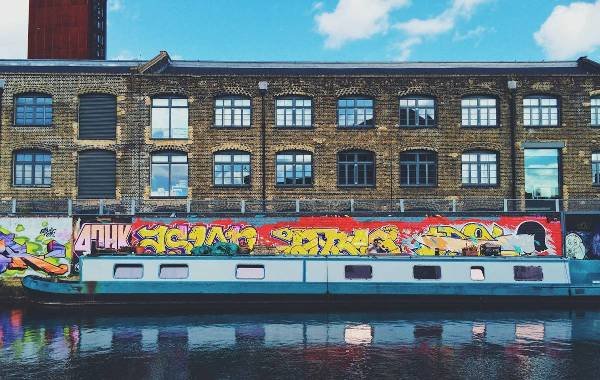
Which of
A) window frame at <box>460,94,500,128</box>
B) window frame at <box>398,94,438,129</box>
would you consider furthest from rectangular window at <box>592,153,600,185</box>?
window frame at <box>398,94,438,129</box>

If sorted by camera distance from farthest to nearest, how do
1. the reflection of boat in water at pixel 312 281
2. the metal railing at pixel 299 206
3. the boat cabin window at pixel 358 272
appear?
the metal railing at pixel 299 206, the boat cabin window at pixel 358 272, the reflection of boat in water at pixel 312 281

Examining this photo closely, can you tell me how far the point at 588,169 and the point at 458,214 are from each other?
24.5 feet

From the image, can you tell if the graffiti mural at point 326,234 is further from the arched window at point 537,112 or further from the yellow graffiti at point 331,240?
the arched window at point 537,112

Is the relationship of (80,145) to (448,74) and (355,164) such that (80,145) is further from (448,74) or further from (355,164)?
(448,74)

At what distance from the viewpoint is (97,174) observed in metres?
27.3

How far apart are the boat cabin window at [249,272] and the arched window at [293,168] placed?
7146 mm

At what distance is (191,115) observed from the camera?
27.7 metres

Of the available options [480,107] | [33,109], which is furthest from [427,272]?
[33,109]

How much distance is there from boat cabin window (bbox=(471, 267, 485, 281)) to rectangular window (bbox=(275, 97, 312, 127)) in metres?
11.0

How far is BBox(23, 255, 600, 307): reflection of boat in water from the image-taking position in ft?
68.8

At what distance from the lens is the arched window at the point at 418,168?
27875 mm

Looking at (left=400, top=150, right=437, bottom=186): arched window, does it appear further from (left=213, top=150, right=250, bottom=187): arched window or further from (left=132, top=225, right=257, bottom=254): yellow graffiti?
(left=132, top=225, right=257, bottom=254): yellow graffiti

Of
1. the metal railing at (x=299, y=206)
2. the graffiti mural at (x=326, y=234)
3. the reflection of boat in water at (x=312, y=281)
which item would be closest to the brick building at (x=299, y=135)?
the metal railing at (x=299, y=206)

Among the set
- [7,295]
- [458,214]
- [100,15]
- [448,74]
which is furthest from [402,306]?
[100,15]
